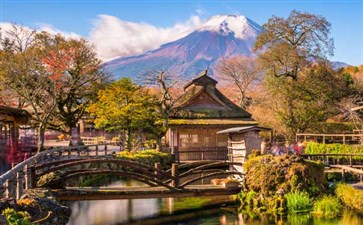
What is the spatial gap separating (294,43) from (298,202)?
22571 millimetres

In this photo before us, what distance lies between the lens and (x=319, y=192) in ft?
57.6

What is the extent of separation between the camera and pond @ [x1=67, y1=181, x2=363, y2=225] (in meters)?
15.8

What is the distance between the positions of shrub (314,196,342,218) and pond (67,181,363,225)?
0.35m

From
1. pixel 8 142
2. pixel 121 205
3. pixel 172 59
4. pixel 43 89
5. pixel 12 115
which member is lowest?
pixel 121 205

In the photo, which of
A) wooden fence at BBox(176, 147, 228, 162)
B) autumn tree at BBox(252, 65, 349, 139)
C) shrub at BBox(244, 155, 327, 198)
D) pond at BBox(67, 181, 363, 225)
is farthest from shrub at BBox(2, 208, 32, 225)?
autumn tree at BBox(252, 65, 349, 139)

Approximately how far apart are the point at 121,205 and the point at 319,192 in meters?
8.61

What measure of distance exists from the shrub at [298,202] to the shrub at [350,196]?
4.38 ft

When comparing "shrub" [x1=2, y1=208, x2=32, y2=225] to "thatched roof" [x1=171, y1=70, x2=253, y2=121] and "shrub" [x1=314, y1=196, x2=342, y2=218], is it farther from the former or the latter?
"thatched roof" [x1=171, y1=70, x2=253, y2=121]

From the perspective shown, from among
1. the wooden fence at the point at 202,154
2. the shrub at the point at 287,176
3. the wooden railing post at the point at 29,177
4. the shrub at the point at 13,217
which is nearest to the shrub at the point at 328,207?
the shrub at the point at 287,176

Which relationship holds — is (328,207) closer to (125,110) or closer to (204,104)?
(125,110)

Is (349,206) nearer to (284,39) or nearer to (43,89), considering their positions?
(284,39)

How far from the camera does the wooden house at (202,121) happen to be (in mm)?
33281

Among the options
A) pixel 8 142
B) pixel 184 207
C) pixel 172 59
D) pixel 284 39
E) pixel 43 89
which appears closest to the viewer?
pixel 184 207

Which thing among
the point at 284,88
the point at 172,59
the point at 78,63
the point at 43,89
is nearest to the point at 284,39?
the point at 284,88
